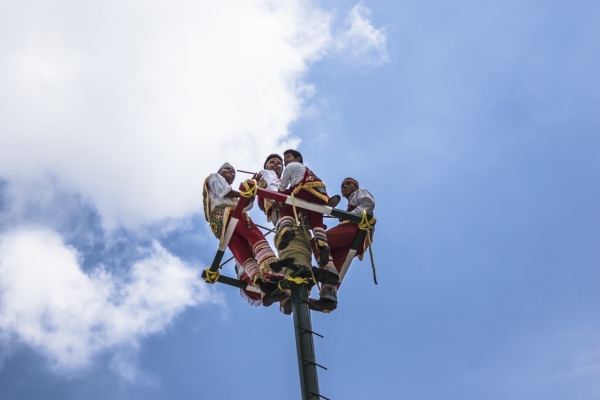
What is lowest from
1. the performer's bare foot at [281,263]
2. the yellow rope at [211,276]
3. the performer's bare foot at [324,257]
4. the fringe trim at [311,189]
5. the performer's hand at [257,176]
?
the performer's bare foot at [281,263]

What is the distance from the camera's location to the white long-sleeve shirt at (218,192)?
1158 centimetres

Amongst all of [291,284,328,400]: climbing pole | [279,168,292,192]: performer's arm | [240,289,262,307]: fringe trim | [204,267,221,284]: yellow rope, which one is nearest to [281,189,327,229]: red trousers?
[279,168,292,192]: performer's arm

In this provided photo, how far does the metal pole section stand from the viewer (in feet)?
28.1

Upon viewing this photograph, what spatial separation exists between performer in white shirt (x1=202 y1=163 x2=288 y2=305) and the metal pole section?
0.90m

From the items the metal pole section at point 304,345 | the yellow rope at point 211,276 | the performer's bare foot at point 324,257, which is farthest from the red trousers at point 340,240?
the yellow rope at point 211,276

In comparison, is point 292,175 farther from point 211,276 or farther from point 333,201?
point 211,276

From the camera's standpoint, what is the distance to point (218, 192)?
11.7 metres

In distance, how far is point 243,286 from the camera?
11484 millimetres

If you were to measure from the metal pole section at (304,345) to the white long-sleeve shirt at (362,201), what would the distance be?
1.94 meters

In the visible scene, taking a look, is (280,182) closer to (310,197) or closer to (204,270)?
(310,197)

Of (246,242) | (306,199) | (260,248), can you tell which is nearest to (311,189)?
(306,199)

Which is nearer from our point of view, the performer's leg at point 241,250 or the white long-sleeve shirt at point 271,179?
the white long-sleeve shirt at point 271,179

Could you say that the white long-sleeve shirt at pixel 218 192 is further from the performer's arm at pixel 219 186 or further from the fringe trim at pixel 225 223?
the fringe trim at pixel 225 223

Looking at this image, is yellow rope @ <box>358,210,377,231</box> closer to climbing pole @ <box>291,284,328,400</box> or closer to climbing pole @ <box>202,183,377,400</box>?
climbing pole @ <box>202,183,377,400</box>
